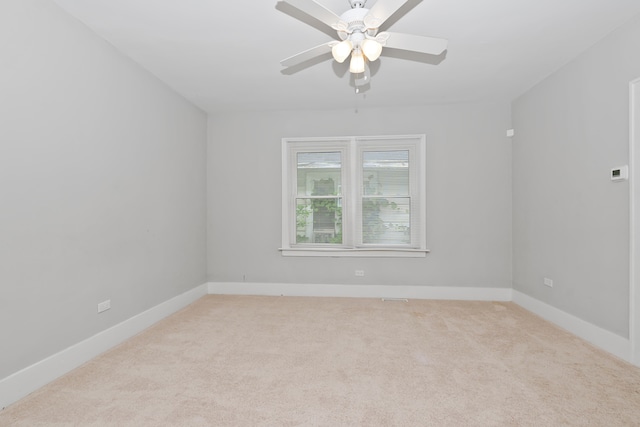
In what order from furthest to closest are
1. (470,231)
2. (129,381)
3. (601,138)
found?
(470,231) → (601,138) → (129,381)

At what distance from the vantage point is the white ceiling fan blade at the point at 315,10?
1.76m

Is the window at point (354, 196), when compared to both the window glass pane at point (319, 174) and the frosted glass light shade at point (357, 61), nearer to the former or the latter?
the window glass pane at point (319, 174)

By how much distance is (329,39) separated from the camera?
2750 millimetres

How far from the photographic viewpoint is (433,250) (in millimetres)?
4375

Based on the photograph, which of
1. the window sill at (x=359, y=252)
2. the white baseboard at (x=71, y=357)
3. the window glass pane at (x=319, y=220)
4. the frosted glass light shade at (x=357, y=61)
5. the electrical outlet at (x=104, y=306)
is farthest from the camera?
the window glass pane at (x=319, y=220)

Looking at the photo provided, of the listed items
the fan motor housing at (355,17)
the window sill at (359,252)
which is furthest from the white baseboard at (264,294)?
the fan motor housing at (355,17)

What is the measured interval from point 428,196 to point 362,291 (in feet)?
5.29

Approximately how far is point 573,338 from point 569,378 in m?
0.93

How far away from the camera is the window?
4.45 metres

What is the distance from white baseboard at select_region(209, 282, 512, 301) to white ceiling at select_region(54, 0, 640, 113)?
8.37 feet

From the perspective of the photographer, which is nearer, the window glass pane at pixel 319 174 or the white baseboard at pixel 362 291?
the white baseboard at pixel 362 291

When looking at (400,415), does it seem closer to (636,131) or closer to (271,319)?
(271,319)

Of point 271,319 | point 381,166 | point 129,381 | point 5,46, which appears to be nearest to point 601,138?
point 381,166

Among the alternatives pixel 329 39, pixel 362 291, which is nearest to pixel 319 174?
pixel 362 291
